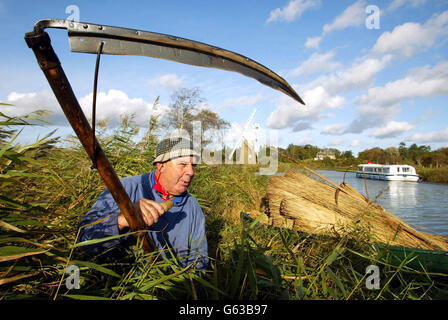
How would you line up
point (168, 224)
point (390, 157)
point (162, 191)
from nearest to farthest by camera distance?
point (168, 224) → point (162, 191) → point (390, 157)

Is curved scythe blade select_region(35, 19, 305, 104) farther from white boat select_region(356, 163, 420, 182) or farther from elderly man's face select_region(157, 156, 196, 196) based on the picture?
white boat select_region(356, 163, 420, 182)

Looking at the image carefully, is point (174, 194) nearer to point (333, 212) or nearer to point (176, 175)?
point (176, 175)

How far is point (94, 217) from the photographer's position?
144 cm

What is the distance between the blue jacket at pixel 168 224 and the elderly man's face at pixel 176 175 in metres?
0.09

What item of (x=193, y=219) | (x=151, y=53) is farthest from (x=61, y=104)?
(x=193, y=219)

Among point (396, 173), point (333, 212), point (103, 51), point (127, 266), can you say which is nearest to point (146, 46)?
point (103, 51)

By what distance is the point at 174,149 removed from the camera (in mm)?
2152

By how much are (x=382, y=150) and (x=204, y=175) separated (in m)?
47.6

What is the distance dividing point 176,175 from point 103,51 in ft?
4.81

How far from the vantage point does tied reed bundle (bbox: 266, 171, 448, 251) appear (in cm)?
349

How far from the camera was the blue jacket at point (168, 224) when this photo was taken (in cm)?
142

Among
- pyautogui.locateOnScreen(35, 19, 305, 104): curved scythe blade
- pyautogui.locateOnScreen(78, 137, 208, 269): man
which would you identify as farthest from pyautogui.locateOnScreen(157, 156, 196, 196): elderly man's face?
pyautogui.locateOnScreen(35, 19, 305, 104): curved scythe blade

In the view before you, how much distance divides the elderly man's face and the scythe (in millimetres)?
1252
